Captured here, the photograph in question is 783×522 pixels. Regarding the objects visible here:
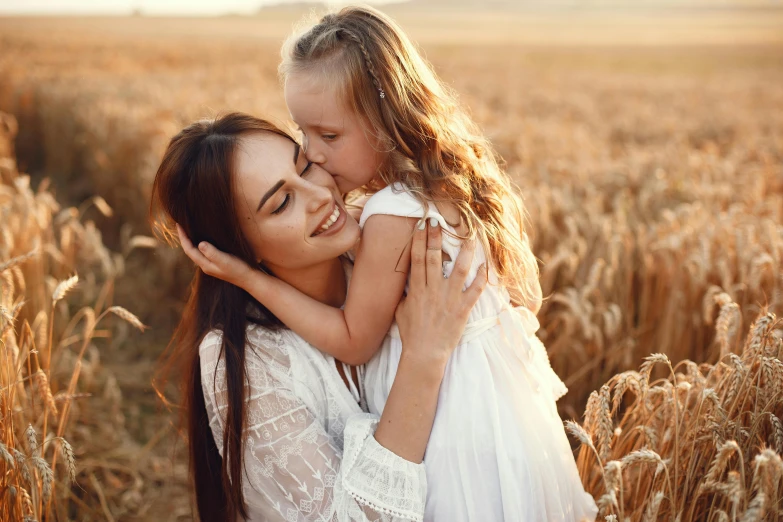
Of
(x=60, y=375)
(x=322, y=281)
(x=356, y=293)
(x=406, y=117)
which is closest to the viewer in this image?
(x=356, y=293)

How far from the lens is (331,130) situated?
1.98 m

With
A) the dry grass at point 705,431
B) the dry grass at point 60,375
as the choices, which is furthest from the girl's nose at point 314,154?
the dry grass at point 705,431

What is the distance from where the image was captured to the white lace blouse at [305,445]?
1688 millimetres

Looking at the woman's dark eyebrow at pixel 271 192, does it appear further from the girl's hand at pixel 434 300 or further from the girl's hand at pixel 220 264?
the girl's hand at pixel 434 300

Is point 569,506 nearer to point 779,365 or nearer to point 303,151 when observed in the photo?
point 779,365

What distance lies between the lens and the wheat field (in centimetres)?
177

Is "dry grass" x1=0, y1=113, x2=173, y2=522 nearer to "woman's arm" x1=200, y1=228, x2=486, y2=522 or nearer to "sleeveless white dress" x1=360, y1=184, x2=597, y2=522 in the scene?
"woman's arm" x1=200, y1=228, x2=486, y2=522

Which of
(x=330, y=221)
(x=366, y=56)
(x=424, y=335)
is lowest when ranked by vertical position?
(x=424, y=335)

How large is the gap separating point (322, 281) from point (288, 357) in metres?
0.30

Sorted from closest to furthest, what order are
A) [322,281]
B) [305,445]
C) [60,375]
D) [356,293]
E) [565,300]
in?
[305,445] < [356,293] < [322,281] < [565,300] < [60,375]

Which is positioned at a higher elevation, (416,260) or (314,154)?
(314,154)

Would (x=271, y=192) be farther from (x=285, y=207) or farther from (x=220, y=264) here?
(x=220, y=264)

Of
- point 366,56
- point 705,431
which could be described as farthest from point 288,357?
point 705,431

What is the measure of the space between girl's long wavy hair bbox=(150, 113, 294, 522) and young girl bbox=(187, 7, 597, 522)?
0.37ft
